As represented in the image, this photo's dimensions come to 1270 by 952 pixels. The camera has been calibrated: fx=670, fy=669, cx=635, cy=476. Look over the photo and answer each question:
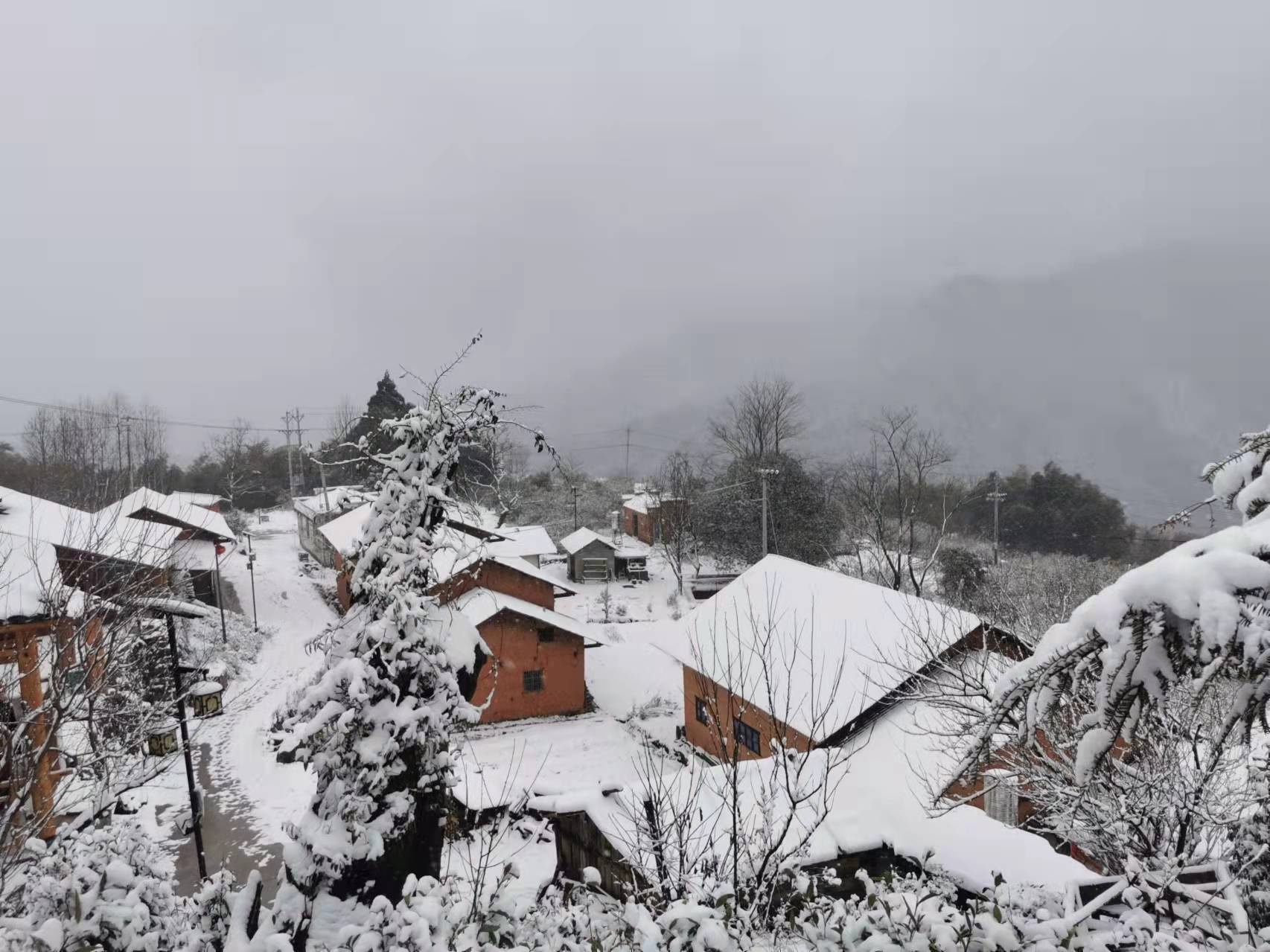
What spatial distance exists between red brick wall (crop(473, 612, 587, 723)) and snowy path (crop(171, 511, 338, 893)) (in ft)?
16.6

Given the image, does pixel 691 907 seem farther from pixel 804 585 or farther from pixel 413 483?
pixel 804 585

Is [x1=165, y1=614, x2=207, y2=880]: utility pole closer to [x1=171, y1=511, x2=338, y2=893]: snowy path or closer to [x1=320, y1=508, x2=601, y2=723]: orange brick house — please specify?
[x1=171, y1=511, x2=338, y2=893]: snowy path

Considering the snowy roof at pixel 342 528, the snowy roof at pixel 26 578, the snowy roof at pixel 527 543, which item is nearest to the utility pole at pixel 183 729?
the snowy roof at pixel 26 578

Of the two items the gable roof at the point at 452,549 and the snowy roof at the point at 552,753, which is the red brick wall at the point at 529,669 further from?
the gable roof at the point at 452,549

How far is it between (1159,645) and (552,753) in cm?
1623

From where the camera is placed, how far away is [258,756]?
1620 centimetres

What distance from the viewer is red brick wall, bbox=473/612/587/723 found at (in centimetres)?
1892

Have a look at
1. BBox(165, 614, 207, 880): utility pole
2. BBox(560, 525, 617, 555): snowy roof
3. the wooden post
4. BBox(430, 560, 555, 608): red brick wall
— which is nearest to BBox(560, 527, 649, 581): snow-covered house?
BBox(560, 525, 617, 555): snowy roof

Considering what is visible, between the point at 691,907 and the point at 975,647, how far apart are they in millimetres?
10036

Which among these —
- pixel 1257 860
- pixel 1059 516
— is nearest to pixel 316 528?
pixel 1257 860

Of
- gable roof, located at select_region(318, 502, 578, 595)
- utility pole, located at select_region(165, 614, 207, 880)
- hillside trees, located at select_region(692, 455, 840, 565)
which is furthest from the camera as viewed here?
hillside trees, located at select_region(692, 455, 840, 565)

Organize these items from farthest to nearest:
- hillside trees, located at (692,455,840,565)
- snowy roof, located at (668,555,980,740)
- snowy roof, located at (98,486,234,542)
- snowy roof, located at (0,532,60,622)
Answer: hillside trees, located at (692,455,840,565), snowy roof, located at (98,486,234,542), snowy roof, located at (668,555,980,740), snowy roof, located at (0,532,60,622)

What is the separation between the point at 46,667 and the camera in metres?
11.5

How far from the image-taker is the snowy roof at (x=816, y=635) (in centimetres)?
1138
